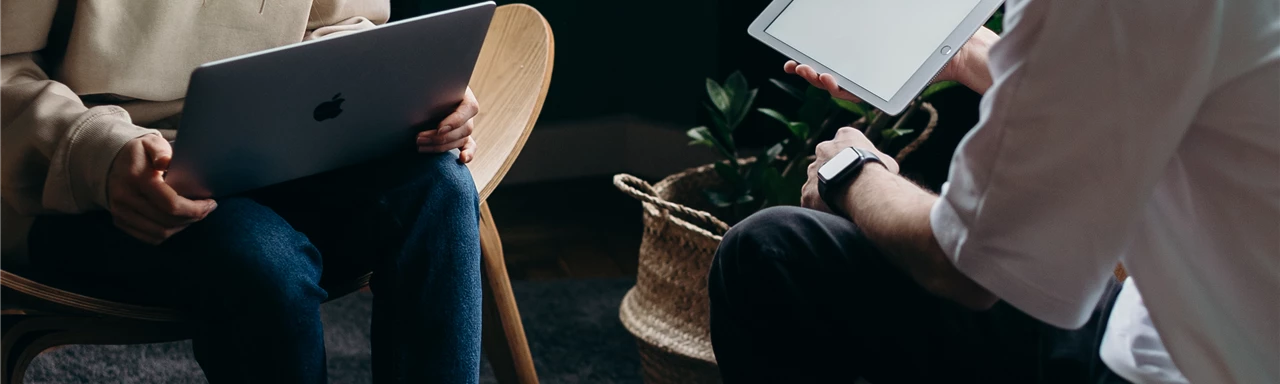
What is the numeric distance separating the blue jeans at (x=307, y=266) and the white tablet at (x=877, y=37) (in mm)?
354

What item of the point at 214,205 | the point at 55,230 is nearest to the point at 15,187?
the point at 55,230

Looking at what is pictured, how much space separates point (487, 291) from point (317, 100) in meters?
0.47

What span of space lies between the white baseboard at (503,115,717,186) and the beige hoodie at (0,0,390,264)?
1312 mm

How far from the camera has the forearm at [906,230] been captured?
0.71 meters

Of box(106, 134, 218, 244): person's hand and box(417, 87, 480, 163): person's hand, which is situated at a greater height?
box(417, 87, 480, 163): person's hand

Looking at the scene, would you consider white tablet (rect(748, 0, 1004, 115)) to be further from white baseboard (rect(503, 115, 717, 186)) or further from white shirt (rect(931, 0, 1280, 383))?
white baseboard (rect(503, 115, 717, 186))

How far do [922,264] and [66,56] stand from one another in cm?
77

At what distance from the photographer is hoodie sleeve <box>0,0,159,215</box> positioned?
2.91 ft

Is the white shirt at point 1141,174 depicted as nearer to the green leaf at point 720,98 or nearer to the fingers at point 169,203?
the fingers at point 169,203

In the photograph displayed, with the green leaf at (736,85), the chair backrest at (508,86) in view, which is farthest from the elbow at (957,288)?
the green leaf at (736,85)

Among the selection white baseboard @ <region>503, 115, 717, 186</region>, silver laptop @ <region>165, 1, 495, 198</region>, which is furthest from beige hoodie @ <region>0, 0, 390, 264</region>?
white baseboard @ <region>503, 115, 717, 186</region>

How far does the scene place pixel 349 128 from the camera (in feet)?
3.06

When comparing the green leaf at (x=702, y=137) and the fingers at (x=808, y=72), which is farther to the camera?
the green leaf at (x=702, y=137)

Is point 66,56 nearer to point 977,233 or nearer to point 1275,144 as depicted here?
point 977,233
